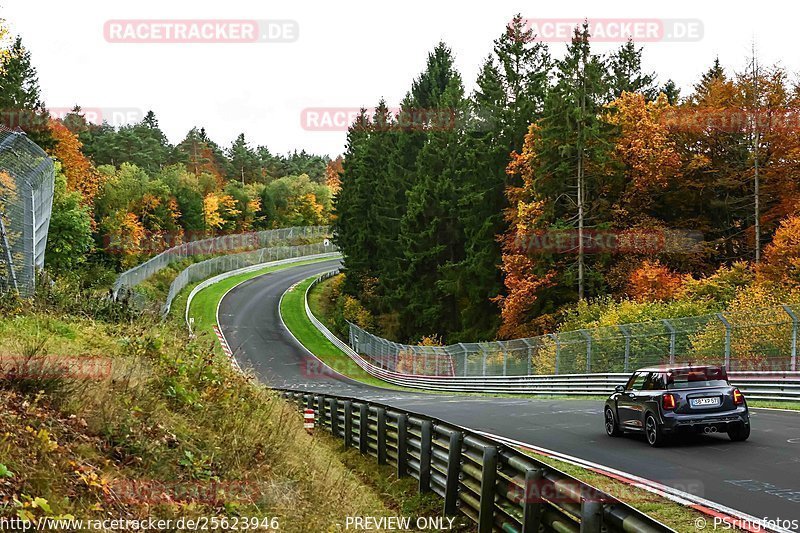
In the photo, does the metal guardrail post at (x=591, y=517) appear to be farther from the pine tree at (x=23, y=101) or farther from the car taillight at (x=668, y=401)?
the pine tree at (x=23, y=101)

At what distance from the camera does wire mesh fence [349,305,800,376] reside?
2278cm

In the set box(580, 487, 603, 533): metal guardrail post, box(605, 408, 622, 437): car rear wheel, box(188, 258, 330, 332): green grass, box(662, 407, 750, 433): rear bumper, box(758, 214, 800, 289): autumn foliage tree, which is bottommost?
box(188, 258, 330, 332): green grass

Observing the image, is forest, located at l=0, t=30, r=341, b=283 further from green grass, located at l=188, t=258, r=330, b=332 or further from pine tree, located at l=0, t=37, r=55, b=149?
green grass, located at l=188, t=258, r=330, b=332

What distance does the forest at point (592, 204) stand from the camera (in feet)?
135

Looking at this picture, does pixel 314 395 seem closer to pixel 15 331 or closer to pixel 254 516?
pixel 15 331

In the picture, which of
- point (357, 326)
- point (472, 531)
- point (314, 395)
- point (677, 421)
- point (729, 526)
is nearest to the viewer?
point (729, 526)

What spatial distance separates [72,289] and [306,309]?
6458 cm

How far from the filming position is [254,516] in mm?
7500

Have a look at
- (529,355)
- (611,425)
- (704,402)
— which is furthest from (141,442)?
(529,355)

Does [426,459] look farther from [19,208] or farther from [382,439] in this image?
[19,208]

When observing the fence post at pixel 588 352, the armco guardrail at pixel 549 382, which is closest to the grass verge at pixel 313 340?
the armco guardrail at pixel 549 382

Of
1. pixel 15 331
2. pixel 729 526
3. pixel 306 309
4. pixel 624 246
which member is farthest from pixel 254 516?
pixel 306 309

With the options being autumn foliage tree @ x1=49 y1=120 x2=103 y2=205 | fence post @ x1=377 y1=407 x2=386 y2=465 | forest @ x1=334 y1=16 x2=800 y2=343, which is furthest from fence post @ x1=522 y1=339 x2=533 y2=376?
autumn foliage tree @ x1=49 y1=120 x2=103 y2=205

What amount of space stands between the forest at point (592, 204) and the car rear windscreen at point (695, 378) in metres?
17.2
